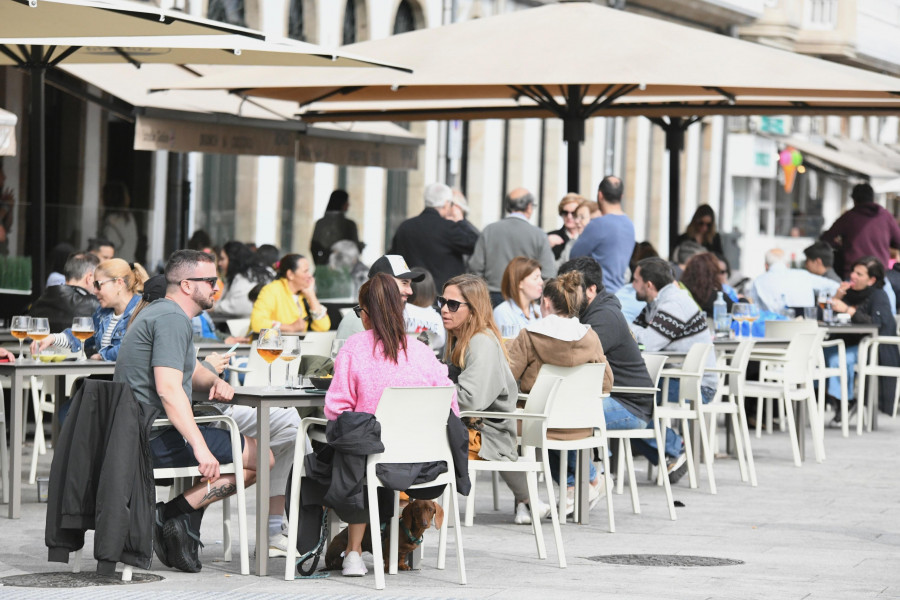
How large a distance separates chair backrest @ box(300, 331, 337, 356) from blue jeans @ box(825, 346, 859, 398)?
5.76m

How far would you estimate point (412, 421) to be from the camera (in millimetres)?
7598

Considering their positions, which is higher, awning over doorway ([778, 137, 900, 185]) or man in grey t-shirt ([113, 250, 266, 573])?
awning over doorway ([778, 137, 900, 185])

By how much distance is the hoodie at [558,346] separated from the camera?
9711mm

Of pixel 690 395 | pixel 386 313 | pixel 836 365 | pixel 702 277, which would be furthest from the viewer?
pixel 836 365

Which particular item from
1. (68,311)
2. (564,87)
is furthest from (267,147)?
(68,311)

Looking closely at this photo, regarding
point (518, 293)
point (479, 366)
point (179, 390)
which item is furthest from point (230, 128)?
point (179, 390)

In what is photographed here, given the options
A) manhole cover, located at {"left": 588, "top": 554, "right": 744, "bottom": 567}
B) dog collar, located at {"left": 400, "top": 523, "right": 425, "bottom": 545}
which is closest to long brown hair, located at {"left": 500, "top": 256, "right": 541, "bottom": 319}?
manhole cover, located at {"left": 588, "top": 554, "right": 744, "bottom": 567}

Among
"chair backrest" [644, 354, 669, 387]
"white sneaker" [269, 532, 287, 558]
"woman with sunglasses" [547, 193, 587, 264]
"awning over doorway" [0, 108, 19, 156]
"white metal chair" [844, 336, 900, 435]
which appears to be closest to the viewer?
"white sneaker" [269, 532, 287, 558]

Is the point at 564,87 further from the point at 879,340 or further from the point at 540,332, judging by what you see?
the point at 540,332

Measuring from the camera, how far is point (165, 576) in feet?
25.4

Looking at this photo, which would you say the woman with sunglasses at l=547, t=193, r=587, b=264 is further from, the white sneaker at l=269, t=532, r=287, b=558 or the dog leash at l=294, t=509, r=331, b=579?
the dog leash at l=294, t=509, r=331, b=579

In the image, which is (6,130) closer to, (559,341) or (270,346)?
(559,341)

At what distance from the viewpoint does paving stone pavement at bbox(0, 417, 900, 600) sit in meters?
7.48

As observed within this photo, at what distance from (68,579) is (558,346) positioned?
3.27 meters
